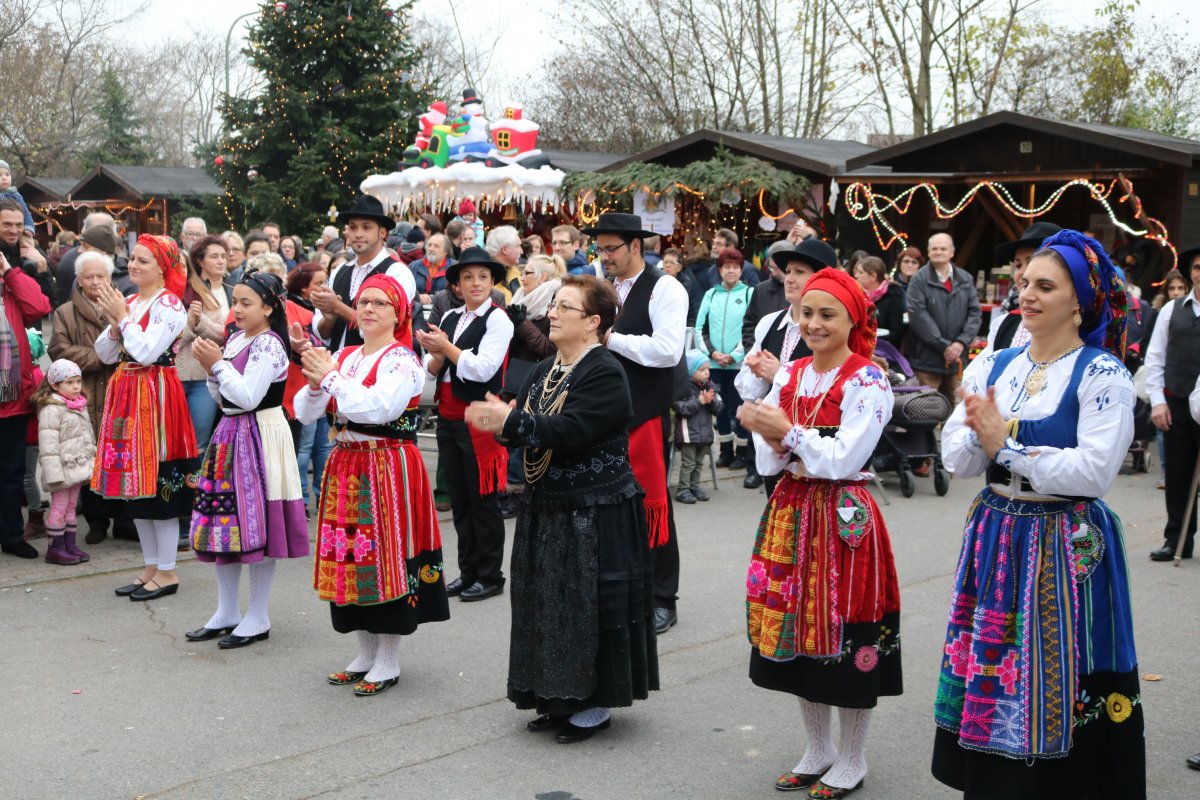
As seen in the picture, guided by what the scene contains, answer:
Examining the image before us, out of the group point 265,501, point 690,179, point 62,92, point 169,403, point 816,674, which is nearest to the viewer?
point 816,674

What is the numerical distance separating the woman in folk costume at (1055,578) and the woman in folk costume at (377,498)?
2.41 meters

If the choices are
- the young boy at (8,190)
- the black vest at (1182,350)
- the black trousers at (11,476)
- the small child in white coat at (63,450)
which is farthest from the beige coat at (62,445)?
the black vest at (1182,350)

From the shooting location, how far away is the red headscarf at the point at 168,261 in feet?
21.2

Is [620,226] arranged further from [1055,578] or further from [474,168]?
[474,168]

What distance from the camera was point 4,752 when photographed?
14.9 feet

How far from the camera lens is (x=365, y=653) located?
212 inches

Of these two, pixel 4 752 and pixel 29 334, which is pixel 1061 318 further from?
pixel 29 334

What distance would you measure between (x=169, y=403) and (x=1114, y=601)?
4.91 meters

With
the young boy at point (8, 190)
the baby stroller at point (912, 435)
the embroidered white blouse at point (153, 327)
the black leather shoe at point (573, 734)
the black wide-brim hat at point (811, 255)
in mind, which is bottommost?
the black leather shoe at point (573, 734)

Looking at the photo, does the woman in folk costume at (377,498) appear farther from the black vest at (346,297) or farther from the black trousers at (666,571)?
the black trousers at (666,571)

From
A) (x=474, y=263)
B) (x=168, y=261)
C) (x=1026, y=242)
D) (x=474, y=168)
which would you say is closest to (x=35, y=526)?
(x=168, y=261)

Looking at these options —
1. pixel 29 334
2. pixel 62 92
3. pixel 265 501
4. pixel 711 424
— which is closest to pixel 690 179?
pixel 711 424

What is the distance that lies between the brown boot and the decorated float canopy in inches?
410

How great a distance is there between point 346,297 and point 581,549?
10.6 feet
